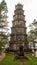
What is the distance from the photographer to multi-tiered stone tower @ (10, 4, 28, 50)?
55231mm

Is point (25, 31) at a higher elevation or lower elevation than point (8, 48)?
higher

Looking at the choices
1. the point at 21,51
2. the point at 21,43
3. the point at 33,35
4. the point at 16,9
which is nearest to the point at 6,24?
the point at 21,51

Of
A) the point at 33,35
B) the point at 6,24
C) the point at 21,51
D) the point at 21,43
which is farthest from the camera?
the point at 21,43

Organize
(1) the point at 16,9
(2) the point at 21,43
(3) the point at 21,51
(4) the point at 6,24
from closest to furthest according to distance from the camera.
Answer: (4) the point at 6,24, (3) the point at 21,51, (2) the point at 21,43, (1) the point at 16,9

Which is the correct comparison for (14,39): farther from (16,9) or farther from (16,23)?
(16,9)

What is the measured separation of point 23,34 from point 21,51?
16.8m

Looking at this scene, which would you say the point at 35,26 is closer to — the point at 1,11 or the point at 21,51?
the point at 21,51

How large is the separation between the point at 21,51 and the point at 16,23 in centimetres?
1951

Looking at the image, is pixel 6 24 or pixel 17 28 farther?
pixel 17 28

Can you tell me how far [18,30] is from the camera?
57.2 metres

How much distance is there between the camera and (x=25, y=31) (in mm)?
57656

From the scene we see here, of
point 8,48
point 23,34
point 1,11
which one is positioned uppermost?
point 1,11

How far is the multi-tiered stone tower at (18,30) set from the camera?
181 ft

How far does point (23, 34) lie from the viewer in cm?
5650
